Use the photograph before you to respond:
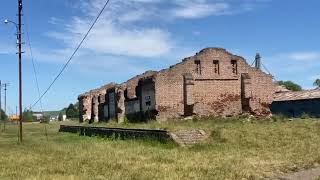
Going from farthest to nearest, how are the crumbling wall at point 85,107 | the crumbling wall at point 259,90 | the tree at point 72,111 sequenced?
the tree at point 72,111, the crumbling wall at point 85,107, the crumbling wall at point 259,90

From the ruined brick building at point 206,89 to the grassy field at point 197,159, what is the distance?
15920 mm

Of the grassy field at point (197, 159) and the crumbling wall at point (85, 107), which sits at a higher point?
the crumbling wall at point (85, 107)

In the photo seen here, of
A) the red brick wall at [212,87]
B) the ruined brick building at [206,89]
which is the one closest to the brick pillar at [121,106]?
A: the ruined brick building at [206,89]

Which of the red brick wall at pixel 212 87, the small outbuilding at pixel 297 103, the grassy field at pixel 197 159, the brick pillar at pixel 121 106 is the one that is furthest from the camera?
the brick pillar at pixel 121 106

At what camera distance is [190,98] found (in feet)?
140

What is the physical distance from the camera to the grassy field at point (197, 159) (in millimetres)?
15117

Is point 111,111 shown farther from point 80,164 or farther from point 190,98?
point 80,164

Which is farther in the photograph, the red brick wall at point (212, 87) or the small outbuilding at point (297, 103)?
the small outbuilding at point (297, 103)

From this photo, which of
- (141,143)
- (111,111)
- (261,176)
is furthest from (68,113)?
(261,176)

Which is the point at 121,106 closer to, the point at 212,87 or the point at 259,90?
the point at 212,87

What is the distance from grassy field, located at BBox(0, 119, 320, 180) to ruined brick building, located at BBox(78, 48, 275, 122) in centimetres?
1592

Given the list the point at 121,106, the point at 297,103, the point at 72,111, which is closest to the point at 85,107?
the point at 121,106

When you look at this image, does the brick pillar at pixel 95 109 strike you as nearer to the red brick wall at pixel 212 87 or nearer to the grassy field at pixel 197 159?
the red brick wall at pixel 212 87

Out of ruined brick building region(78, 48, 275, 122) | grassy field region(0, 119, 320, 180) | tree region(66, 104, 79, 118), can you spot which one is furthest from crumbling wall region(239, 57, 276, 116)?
tree region(66, 104, 79, 118)
